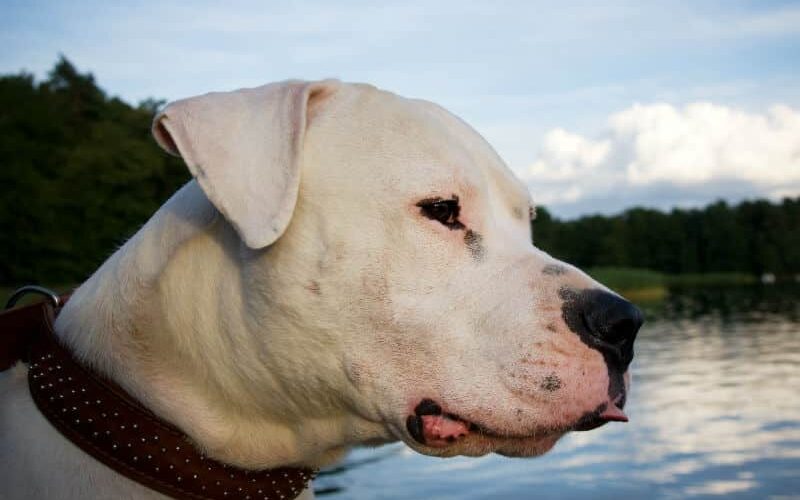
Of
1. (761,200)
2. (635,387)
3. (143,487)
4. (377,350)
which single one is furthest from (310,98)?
(761,200)

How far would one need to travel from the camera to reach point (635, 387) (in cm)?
1447

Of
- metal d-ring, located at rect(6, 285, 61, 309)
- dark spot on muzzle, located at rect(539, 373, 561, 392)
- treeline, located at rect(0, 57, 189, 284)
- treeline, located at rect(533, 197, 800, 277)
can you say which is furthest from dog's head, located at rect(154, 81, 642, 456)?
treeline, located at rect(533, 197, 800, 277)

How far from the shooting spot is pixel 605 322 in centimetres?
243

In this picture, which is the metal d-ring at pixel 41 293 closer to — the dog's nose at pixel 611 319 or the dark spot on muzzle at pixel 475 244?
the dark spot on muzzle at pixel 475 244

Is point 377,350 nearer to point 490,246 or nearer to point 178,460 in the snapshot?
point 490,246

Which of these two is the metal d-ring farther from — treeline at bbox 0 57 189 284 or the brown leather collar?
treeline at bbox 0 57 189 284

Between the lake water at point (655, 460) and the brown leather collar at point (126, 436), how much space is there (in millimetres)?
5381

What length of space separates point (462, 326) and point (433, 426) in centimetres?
32

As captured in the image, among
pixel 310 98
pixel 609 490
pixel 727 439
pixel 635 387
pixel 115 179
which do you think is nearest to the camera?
pixel 310 98

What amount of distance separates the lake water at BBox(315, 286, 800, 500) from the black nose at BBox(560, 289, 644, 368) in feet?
18.3

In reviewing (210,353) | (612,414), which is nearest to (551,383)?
(612,414)

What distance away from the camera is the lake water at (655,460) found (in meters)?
7.88

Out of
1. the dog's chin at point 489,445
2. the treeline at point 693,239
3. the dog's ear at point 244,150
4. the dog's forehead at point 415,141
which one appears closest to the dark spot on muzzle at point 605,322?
the dog's chin at point 489,445

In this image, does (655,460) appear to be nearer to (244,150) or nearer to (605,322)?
(605,322)
